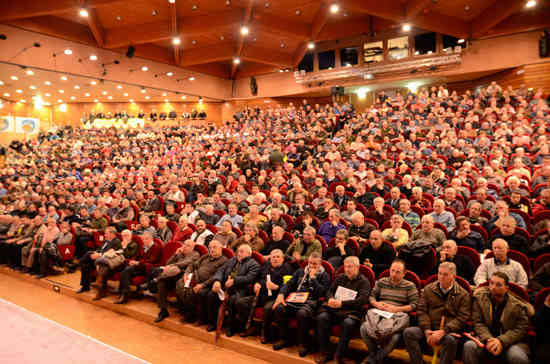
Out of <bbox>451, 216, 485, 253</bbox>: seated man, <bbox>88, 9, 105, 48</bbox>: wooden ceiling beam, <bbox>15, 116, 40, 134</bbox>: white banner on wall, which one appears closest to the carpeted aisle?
<bbox>451, 216, 485, 253</bbox>: seated man

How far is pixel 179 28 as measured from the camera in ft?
36.4

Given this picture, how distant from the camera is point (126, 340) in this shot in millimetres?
3436

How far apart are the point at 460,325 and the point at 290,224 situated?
2.51m

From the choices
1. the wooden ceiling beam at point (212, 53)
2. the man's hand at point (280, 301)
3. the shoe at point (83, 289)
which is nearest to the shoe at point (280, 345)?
the man's hand at point (280, 301)

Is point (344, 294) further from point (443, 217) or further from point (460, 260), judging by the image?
point (443, 217)

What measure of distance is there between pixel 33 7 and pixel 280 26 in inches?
286

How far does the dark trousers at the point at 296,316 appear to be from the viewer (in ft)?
9.46

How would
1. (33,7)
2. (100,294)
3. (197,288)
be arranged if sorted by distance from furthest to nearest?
(33,7) → (100,294) → (197,288)

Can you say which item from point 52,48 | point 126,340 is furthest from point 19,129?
point 126,340

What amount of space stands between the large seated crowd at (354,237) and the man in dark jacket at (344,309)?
11 mm

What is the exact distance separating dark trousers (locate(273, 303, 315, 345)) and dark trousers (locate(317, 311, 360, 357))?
5.1 inches

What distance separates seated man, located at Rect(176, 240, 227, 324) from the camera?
353cm

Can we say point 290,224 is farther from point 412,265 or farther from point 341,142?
point 341,142

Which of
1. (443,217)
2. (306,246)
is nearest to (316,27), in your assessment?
(443,217)
